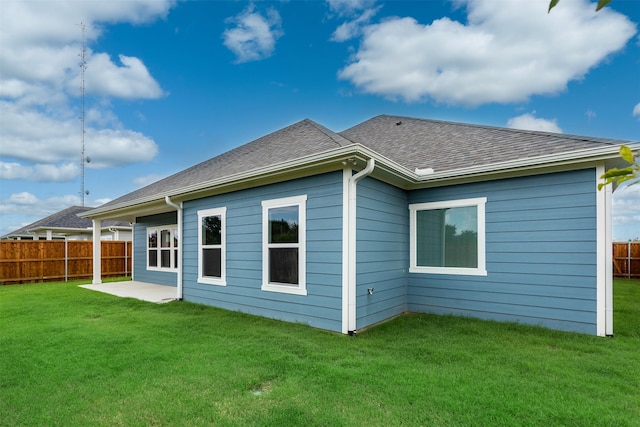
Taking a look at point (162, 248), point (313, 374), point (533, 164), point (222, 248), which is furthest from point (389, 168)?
point (162, 248)

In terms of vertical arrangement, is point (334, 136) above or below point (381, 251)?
above

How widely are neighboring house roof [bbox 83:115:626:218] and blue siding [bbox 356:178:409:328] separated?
38 cm

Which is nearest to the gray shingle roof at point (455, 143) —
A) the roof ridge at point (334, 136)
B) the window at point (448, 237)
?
the roof ridge at point (334, 136)

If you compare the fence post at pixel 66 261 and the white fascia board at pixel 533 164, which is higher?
the white fascia board at pixel 533 164

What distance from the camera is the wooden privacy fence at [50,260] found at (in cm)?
1175

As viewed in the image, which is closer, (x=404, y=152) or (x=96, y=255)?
(x=404, y=152)

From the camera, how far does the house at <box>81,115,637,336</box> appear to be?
15.9 feet

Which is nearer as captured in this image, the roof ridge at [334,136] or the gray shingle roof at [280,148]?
the roof ridge at [334,136]

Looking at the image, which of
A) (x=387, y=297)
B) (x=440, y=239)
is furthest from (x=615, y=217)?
(x=387, y=297)

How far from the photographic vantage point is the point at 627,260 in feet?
40.7

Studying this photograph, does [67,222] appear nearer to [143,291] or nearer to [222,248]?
[143,291]

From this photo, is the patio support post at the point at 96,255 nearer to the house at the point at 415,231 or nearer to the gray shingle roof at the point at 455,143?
the house at the point at 415,231

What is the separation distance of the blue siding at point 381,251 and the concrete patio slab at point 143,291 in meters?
5.03

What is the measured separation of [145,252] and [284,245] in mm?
8020
